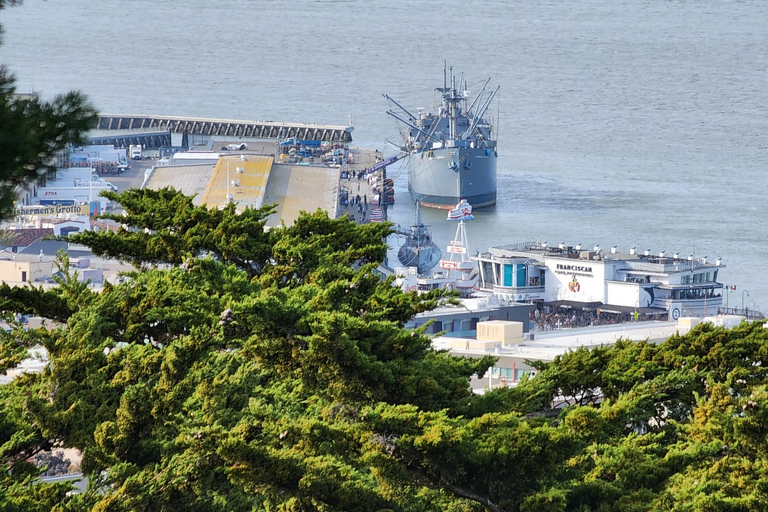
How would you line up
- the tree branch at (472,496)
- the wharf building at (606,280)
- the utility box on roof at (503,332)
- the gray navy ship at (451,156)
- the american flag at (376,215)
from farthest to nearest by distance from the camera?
the gray navy ship at (451,156)
the american flag at (376,215)
the wharf building at (606,280)
the utility box on roof at (503,332)
the tree branch at (472,496)

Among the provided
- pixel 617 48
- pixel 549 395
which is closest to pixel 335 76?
pixel 617 48

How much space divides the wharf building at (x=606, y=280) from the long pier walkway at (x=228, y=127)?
1138 inches

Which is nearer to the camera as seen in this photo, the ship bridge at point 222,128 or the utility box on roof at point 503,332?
the utility box on roof at point 503,332

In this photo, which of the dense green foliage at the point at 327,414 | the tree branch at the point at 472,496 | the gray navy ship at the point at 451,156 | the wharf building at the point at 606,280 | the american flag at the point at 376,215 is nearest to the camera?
the dense green foliage at the point at 327,414

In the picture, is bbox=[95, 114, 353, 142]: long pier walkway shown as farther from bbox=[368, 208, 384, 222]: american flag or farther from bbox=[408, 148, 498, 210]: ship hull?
bbox=[368, 208, 384, 222]: american flag

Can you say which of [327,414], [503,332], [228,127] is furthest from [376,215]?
[327,414]

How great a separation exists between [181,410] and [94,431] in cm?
53

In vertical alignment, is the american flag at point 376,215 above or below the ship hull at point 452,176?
below

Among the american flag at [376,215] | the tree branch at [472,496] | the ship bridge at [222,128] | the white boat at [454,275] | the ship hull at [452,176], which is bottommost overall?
the white boat at [454,275]

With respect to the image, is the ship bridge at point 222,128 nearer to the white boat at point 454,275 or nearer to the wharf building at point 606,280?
the white boat at point 454,275

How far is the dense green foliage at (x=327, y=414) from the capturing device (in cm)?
791

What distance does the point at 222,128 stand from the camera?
248 feet

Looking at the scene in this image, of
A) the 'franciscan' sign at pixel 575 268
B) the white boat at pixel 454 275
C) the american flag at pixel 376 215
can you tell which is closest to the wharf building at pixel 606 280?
the 'franciscan' sign at pixel 575 268

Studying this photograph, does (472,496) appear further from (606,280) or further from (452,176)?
(452,176)
